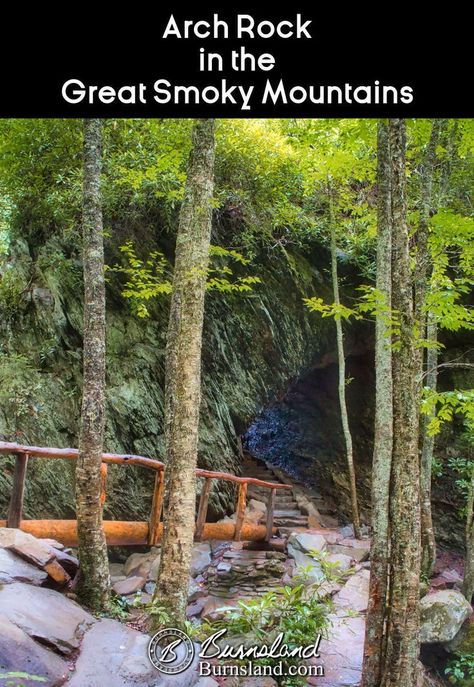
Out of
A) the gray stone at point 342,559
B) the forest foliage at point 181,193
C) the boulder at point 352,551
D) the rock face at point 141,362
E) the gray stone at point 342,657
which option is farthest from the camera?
the boulder at point 352,551

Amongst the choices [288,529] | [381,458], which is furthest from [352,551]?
[381,458]

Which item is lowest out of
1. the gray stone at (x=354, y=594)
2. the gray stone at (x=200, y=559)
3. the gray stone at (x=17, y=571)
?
the gray stone at (x=354, y=594)

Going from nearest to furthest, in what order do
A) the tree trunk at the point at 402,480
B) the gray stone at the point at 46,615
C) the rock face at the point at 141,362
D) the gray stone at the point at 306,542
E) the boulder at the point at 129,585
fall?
the gray stone at the point at 46,615
the tree trunk at the point at 402,480
the boulder at the point at 129,585
the rock face at the point at 141,362
the gray stone at the point at 306,542

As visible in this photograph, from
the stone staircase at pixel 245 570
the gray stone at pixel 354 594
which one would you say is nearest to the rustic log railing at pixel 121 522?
the stone staircase at pixel 245 570

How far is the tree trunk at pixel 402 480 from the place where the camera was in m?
3.76

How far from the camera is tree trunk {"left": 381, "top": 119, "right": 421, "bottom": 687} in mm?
3764

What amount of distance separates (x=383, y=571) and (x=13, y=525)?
3605 mm

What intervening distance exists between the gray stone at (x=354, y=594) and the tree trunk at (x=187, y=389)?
355 centimetres

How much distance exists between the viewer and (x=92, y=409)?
457 cm

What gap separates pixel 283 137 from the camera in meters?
9.97

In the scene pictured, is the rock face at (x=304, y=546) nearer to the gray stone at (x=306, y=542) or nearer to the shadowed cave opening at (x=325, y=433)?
the gray stone at (x=306, y=542)

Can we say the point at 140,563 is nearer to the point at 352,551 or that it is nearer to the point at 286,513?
the point at 352,551
